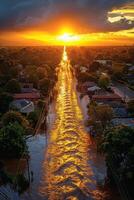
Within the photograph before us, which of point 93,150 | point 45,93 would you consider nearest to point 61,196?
point 93,150

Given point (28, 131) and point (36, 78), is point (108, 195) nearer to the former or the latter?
point (28, 131)

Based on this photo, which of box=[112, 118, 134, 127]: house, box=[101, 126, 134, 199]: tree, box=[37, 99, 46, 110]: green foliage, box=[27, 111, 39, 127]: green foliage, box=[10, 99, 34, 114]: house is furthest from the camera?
box=[37, 99, 46, 110]: green foliage

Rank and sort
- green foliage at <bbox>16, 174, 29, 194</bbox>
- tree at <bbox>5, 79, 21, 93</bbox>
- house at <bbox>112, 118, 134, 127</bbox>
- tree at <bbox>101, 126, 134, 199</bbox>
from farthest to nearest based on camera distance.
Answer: tree at <bbox>5, 79, 21, 93</bbox> < house at <bbox>112, 118, 134, 127</bbox> < green foliage at <bbox>16, 174, 29, 194</bbox> < tree at <bbox>101, 126, 134, 199</bbox>

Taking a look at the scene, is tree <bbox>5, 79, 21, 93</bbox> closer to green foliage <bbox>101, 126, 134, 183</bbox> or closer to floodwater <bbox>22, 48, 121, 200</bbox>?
floodwater <bbox>22, 48, 121, 200</bbox>

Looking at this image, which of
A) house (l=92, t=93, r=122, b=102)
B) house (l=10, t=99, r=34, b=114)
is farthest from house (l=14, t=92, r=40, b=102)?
house (l=92, t=93, r=122, b=102)

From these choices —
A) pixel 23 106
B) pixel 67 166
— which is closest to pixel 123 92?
pixel 23 106

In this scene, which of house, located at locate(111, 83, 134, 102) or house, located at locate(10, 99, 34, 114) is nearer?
house, located at locate(10, 99, 34, 114)
